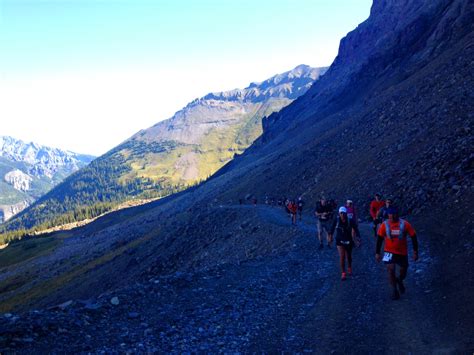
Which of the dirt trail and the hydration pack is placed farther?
the hydration pack

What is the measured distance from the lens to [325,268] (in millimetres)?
18938

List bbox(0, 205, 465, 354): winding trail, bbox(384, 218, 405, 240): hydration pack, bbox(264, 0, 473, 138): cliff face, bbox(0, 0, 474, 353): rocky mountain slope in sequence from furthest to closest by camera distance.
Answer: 1. bbox(264, 0, 473, 138): cliff face
2. bbox(384, 218, 405, 240): hydration pack
3. bbox(0, 0, 474, 353): rocky mountain slope
4. bbox(0, 205, 465, 354): winding trail

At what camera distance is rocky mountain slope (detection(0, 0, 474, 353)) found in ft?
35.9

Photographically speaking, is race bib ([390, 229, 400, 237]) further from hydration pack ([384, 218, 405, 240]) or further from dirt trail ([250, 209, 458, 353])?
dirt trail ([250, 209, 458, 353])

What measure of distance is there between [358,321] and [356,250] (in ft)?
36.9

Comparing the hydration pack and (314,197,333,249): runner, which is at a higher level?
the hydration pack

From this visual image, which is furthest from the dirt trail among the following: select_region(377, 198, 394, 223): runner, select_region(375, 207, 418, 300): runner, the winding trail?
select_region(377, 198, 394, 223): runner

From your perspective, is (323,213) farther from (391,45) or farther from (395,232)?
(391,45)

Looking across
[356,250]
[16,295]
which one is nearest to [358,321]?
[356,250]

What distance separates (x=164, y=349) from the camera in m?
10.6

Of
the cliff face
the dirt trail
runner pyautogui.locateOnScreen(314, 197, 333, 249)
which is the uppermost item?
the cliff face

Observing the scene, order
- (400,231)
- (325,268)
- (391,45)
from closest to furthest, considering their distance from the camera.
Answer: (400,231), (325,268), (391,45)

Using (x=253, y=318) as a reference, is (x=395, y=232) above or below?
above

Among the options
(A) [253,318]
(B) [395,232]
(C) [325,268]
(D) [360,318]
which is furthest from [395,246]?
(C) [325,268]
